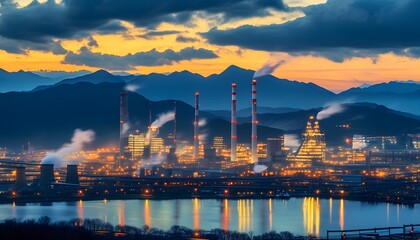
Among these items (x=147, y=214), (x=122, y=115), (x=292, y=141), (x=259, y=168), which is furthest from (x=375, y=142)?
(x=147, y=214)

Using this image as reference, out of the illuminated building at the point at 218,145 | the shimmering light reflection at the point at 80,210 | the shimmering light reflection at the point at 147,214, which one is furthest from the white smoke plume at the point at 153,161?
the shimmering light reflection at the point at 80,210

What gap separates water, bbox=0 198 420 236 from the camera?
28.6 meters

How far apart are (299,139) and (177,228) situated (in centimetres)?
4183

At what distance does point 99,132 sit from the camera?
77000mm

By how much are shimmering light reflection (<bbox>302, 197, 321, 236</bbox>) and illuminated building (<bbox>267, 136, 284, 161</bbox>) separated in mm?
17029

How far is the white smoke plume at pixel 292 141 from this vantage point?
65875mm

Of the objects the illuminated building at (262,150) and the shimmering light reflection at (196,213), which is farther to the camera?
the illuminated building at (262,150)

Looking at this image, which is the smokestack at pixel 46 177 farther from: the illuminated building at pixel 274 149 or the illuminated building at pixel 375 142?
the illuminated building at pixel 375 142

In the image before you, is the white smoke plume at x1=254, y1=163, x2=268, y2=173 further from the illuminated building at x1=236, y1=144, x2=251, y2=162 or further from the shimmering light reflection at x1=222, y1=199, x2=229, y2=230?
the shimmering light reflection at x1=222, y1=199, x2=229, y2=230

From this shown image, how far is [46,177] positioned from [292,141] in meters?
28.8

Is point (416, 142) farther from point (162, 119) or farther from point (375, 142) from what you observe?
point (162, 119)

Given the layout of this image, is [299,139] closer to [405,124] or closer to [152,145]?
[152,145]

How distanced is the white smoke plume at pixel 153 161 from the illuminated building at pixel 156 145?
3.55ft

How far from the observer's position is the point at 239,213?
32500 mm
